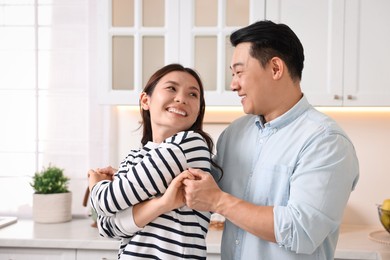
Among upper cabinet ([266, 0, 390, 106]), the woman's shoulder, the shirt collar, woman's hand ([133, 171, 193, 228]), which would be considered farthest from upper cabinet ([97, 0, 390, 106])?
woman's hand ([133, 171, 193, 228])

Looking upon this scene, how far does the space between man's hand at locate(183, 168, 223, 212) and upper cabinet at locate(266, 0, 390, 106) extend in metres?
1.28

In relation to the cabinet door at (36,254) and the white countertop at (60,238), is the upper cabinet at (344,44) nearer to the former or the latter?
the white countertop at (60,238)

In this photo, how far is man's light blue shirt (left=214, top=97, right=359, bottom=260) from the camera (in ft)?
4.38

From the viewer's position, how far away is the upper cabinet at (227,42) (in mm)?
2494

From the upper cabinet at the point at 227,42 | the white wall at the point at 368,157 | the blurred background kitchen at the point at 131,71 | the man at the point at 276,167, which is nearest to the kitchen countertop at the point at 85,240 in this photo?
the white wall at the point at 368,157

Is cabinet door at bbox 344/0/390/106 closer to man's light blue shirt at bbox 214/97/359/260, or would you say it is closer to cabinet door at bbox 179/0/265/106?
cabinet door at bbox 179/0/265/106

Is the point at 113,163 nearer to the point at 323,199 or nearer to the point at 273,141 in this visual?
the point at 273,141

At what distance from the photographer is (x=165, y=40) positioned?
2600 millimetres

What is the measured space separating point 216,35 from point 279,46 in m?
1.12

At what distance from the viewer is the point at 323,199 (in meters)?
1.33

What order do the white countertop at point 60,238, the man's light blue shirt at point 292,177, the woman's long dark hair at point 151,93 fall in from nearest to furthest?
the man's light blue shirt at point 292,177 → the woman's long dark hair at point 151,93 → the white countertop at point 60,238

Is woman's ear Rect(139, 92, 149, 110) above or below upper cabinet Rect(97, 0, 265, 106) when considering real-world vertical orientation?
below

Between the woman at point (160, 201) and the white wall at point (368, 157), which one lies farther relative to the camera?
the white wall at point (368, 157)

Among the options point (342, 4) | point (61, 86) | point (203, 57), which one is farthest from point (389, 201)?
point (61, 86)
